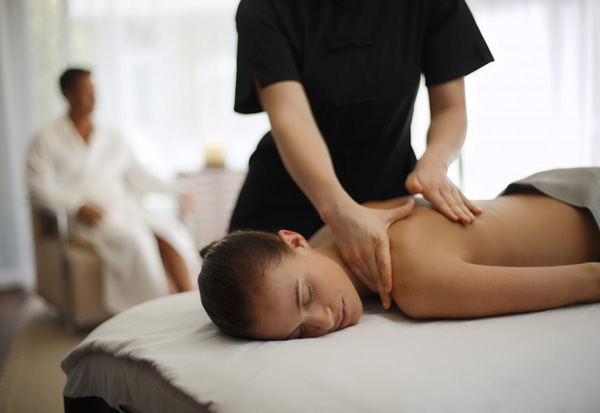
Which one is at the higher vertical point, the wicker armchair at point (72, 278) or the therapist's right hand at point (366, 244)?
the therapist's right hand at point (366, 244)

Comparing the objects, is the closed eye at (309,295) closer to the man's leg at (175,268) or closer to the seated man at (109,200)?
the seated man at (109,200)

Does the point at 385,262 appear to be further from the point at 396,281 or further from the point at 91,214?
the point at 91,214

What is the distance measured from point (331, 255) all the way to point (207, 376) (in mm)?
470

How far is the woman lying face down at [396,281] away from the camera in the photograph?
1.11m

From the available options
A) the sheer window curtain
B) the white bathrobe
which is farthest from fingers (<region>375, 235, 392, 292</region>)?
the sheer window curtain

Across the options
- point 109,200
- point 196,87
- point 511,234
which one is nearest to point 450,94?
point 511,234

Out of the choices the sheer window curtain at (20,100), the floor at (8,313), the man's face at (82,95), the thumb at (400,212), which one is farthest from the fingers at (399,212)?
the sheer window curtain at (20,100)

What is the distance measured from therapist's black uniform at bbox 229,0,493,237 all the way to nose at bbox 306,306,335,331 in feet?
1.48

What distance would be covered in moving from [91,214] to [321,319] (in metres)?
2.76

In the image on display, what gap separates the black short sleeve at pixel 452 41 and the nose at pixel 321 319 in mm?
740

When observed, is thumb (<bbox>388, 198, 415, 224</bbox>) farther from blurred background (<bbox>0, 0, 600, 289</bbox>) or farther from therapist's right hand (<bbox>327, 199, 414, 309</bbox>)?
blurred background (<bbox>0, 0, 600, 289</bbox>)

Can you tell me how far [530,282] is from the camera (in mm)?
1165

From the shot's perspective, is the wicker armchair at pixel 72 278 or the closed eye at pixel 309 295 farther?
the wicker armchair at pixel 72 278

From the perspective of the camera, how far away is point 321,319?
44.8 inches
